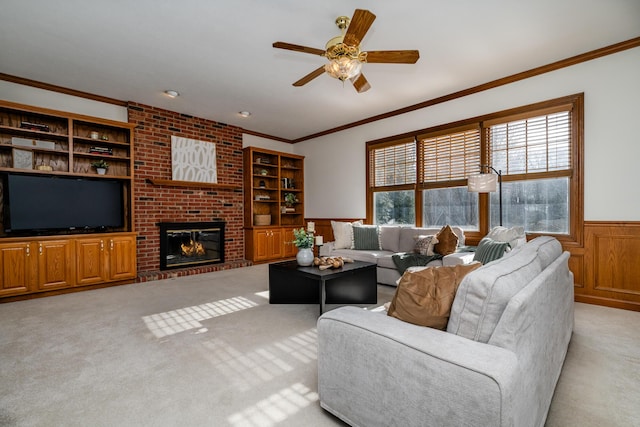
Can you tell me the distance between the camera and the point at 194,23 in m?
2.79

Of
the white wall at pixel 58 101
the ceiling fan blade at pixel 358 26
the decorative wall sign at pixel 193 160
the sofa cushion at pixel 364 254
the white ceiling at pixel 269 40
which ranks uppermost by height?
the white ceiling at pixel 269 40

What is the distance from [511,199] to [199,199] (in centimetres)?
506

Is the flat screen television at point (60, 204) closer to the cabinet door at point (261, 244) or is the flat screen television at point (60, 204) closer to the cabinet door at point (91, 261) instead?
the cabinet door at point (91, 261)

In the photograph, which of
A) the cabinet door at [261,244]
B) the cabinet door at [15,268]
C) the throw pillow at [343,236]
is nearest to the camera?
the cabinet door at [15,268]

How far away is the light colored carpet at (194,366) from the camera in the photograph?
5.13 feet

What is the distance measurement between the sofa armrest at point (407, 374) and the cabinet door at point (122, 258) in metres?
3.99

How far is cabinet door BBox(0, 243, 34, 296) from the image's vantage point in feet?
11.5

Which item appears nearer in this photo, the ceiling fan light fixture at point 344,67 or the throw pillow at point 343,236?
the ceiling fan light fixture at point 344,67

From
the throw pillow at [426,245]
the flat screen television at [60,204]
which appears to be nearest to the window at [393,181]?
the throw pillow at [426,245]

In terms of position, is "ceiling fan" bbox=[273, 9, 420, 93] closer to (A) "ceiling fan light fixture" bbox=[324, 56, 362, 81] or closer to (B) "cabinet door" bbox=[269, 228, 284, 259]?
(A) "ceiling fan light fixture" bbox=[324, 56, 362, 81]

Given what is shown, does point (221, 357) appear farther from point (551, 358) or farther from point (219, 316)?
point (551, 358)

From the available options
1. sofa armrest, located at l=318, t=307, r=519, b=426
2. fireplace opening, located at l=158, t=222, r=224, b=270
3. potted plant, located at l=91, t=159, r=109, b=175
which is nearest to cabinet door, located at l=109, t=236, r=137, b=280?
fireplace opening, located at l=158, t=222, r=224, b=270

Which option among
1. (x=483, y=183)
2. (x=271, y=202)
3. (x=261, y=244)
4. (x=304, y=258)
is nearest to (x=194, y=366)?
(x=304, y=258)

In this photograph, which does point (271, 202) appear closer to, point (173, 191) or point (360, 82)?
point (173, 191)
